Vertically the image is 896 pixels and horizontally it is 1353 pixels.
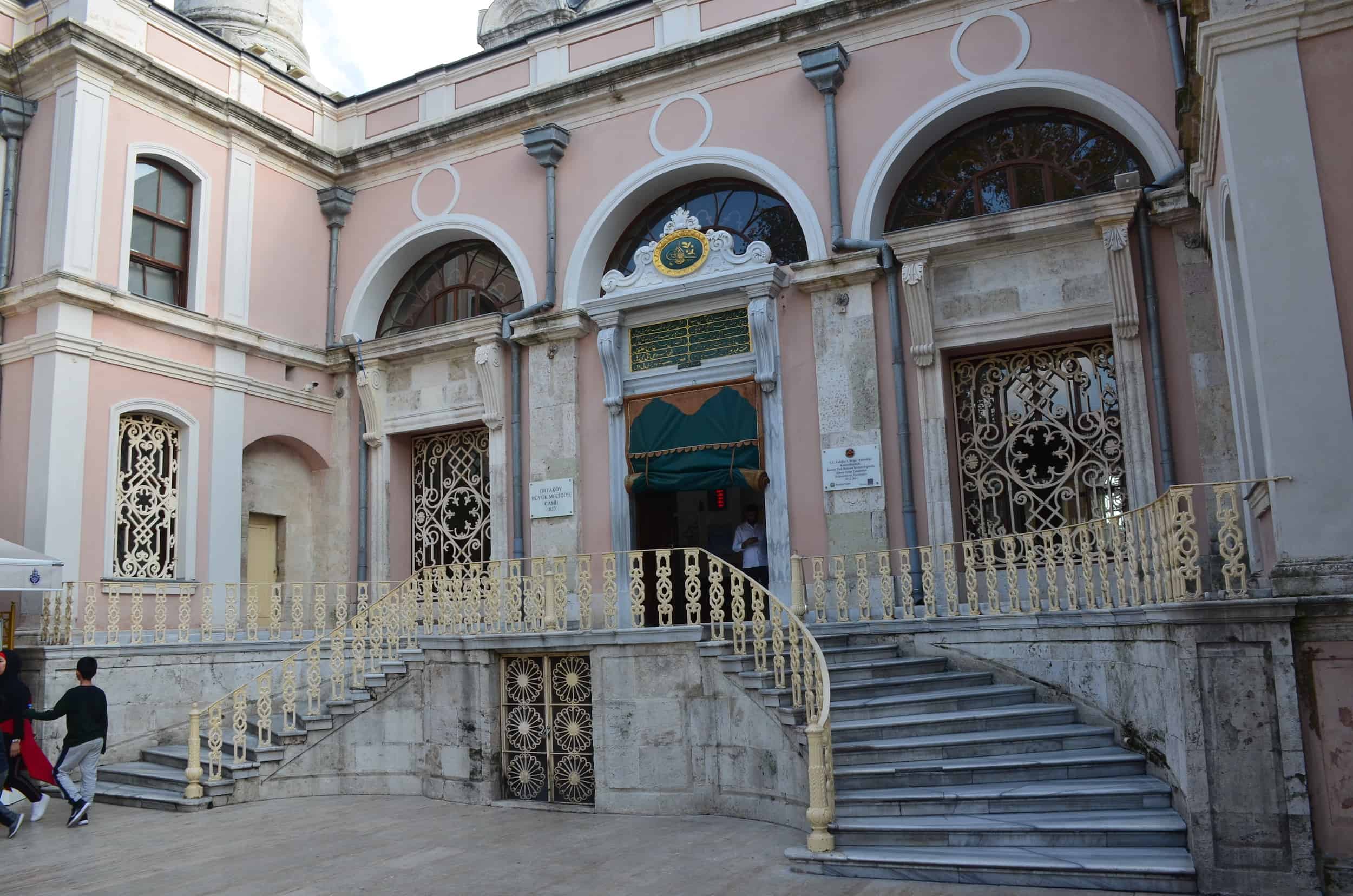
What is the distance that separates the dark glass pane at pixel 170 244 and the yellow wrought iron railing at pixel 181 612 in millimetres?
4158

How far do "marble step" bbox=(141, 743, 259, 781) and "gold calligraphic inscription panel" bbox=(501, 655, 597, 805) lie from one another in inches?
100.0

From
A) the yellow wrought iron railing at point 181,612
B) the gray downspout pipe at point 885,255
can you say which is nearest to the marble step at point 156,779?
the yellow wrought iron railing at point 181,612

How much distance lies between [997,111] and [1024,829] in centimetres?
836

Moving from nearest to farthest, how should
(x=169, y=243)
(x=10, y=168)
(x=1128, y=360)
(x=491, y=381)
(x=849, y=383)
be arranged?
1. (x=1128, y=360)
2. (x=849, y=383)
3. (x=10, y=168)
4. (x=169, y=243)
5. (x=491, y=381)

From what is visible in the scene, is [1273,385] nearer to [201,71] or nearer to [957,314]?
[957,314]

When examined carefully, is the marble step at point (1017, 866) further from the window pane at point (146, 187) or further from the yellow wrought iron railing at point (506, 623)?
the window pane at point (146, 187)

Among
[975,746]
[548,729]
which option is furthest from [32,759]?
[975,746]

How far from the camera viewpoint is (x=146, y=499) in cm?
1298

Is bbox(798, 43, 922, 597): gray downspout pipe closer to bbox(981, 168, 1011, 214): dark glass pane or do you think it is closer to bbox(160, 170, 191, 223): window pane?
bbox(981, 168, 1011, 214): dark glass pane

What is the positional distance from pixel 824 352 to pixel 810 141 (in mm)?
2549

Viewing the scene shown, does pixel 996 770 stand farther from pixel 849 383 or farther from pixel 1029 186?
pixel 1029 186

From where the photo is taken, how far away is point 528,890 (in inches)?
254

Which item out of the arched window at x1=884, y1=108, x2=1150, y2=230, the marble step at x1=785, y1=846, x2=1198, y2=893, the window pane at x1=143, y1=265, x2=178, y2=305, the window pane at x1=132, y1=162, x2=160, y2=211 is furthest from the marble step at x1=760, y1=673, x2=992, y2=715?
the window pane at x1=132, y1=162, x2=160, y2=211

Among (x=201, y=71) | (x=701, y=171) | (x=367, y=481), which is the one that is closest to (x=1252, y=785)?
(x=701, y=171)
